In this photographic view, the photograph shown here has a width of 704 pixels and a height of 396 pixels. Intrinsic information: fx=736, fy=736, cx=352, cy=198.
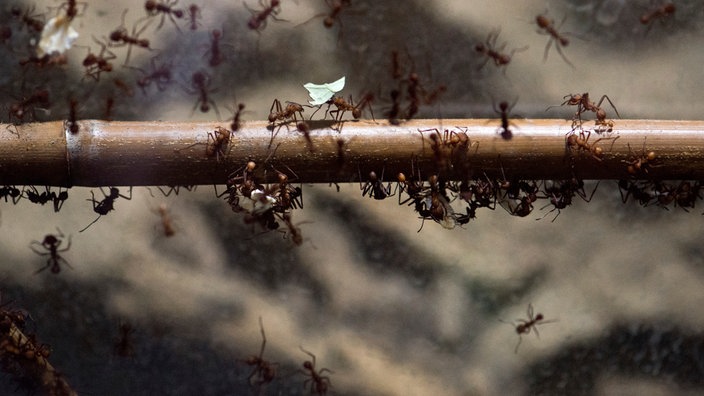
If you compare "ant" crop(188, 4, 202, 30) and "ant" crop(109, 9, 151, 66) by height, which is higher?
"ant" crop(188, 4, 202, 30)

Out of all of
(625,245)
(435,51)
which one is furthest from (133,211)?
(625,245)

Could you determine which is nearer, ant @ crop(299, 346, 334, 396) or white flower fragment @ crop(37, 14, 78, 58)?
white flower fragment @ crop(37, 14, 78, 58)

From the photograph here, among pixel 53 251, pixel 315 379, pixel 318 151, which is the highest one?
pixel 318 151

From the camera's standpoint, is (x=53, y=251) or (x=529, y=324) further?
(x=529, y=324)

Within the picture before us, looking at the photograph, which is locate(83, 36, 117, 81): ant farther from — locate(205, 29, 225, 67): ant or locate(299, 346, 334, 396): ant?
locate(299, 346, 334, 396): ant

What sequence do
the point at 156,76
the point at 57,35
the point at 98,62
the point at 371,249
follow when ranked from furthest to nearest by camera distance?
the point at 371,249 < the point at 156,76 < the point at 98,62 < the point at 57,35

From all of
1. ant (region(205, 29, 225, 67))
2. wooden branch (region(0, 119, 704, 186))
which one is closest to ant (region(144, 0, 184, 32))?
ant (region(205, 29, 225, 67))

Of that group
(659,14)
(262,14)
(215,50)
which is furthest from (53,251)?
(659,14)

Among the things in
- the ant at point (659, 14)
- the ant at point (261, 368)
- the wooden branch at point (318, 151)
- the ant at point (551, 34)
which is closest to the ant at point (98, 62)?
the wooden branch at point (318, 151)

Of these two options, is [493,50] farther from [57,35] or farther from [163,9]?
[57,35]
